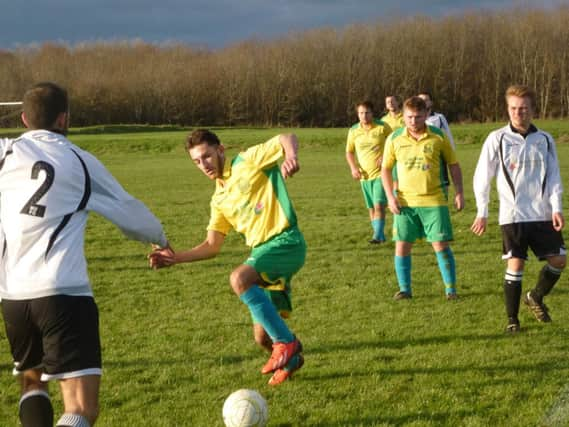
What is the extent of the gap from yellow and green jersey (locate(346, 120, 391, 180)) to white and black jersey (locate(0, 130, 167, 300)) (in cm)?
827

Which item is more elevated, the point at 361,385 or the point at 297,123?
the point at 361,385

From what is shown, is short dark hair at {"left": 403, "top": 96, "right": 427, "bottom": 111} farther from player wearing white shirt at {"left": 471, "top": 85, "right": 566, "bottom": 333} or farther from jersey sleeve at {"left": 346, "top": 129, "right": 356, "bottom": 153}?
jersey sleeve at {"left": 346, "top": 129, "right": 356, "bottom": 153}

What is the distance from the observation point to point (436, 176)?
303 inches

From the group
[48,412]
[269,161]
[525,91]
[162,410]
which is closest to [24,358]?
[48,412]

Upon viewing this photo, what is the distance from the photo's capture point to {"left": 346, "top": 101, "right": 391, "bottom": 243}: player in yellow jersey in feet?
37.2

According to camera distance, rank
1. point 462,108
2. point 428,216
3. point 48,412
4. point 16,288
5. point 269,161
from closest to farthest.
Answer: point 16,288 < point 48,412 < point 269,161 < point 428,216 < point 462,108

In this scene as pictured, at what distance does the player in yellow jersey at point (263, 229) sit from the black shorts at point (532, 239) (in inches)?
84.3

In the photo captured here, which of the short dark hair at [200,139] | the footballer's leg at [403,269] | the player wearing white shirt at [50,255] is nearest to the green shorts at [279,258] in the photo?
the short dark hair at [200,139]

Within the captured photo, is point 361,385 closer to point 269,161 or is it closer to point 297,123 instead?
point 269,161

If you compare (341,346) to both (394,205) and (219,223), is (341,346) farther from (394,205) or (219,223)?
(394,205)

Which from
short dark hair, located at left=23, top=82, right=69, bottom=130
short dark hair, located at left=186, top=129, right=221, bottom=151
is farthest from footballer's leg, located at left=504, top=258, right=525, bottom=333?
short dark hair, located at left=23, top=82, right=69, bottom=130

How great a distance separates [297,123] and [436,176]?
187 feet

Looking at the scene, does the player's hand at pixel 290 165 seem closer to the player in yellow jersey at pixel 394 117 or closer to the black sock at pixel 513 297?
the black sock at pixel 513 297

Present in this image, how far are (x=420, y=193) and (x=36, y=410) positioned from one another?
506cm
